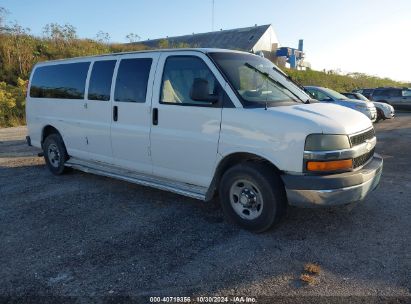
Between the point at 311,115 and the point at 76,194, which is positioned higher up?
the point at 311,115

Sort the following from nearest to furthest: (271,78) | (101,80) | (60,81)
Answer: (271,78), (101,80), (60,81)

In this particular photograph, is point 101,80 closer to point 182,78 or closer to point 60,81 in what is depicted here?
point 60,81

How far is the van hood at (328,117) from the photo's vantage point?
3.96m

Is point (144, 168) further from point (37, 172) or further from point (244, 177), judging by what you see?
point (37, 172)

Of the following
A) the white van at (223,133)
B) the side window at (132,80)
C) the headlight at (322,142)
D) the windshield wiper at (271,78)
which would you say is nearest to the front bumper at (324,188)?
the white van at (223,133)

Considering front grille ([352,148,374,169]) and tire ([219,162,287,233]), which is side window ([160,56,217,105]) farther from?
front grille ([352,148,374,169])

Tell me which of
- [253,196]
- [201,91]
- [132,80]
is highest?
[132,80]

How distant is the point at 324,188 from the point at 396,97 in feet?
69.1

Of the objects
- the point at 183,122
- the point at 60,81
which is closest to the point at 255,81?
the point at 183,122

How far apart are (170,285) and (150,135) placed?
7.74 ft

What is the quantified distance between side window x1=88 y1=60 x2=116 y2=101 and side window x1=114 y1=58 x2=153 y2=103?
221mm

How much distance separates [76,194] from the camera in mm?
6051

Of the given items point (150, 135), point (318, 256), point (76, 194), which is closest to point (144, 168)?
point (150, 135)

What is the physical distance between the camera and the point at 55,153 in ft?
23.7
